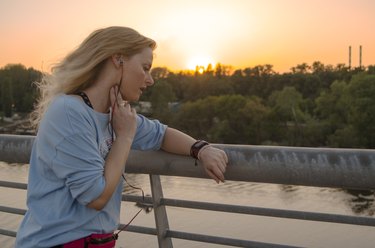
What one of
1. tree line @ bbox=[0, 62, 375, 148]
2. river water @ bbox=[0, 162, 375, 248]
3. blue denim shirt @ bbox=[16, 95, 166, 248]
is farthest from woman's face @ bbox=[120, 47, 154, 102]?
tree line @ bbox=[0, 62, 375, 148]

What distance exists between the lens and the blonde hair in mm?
1667

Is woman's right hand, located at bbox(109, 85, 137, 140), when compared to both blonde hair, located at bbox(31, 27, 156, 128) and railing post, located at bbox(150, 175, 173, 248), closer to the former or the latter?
blonde hair, located at bbox(31, 27, 156, 128)

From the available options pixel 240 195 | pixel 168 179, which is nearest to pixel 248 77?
pixel 168 179

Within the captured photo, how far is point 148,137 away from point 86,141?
487 mm

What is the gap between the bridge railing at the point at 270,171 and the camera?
1609 mm

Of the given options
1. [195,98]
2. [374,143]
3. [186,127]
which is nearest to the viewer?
[374,143]

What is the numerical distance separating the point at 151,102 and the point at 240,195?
148 feet

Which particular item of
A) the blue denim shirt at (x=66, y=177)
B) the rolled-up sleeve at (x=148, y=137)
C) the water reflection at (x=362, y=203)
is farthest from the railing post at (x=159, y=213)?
the water reflection at (x=362, y=203)

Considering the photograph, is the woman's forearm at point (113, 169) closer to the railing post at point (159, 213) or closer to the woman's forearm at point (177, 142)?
the woman's forearm at point (177, 142)

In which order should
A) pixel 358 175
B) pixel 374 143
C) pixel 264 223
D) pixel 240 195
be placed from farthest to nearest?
1. pixel 374 143
2. pixel 240 195
3. pixel 264 223
4. pixel 358 175

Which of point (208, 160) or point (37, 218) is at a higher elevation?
point (208, 160)

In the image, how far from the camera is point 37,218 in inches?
64.1

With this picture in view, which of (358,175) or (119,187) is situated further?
(119,187)

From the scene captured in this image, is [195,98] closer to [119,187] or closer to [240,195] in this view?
[240,195]
